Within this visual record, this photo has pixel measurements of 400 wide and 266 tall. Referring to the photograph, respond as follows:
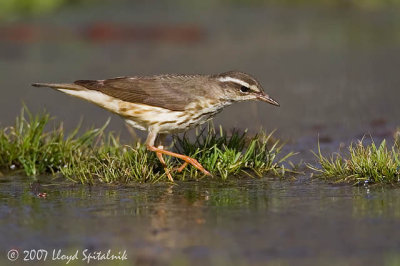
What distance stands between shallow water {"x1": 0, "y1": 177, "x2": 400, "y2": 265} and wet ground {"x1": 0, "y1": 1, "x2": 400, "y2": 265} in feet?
0.06

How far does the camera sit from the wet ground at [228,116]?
7703mm

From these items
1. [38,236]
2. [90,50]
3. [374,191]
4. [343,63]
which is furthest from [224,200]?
[90,50]

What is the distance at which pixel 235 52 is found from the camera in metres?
21.1

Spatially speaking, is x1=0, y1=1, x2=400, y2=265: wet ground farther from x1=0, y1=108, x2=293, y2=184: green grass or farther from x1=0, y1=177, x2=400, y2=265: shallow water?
x1=0, y1=108, x2=293, y2=184: green grass

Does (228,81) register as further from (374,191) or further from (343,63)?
(343,63)

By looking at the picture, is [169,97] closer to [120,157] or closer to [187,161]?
[187,161]

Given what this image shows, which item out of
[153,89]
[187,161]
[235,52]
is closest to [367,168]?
[187,161]

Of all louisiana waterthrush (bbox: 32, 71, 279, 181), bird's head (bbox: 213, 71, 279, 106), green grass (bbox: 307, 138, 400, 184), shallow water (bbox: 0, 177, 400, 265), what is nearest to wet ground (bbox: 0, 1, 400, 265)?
shallow water (bbox: 0, 177, 400, 265)

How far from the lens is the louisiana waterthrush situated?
10852mm

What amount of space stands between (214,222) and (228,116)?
290 inches

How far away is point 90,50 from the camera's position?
72.2ft

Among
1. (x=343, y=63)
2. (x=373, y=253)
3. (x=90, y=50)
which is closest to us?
(x=373, y=253)

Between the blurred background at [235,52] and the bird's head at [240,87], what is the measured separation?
2.81m

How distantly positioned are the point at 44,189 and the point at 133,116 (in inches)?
58.1
